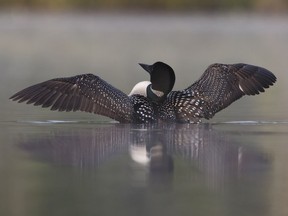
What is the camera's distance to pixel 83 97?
26.0ft

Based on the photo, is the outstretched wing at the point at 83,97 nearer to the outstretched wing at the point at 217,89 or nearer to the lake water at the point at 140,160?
the lake water at the point at 140,160

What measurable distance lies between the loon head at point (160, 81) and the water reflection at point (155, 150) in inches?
10.2

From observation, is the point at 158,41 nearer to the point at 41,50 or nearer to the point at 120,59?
the point at 41,50

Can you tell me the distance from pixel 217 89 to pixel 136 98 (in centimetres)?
72

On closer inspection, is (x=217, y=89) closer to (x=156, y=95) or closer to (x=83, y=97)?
(x=156, y=95)

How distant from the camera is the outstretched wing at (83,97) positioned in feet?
25.7

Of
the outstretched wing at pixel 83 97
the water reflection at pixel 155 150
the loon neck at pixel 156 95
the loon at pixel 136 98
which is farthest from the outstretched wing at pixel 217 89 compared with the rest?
the outstretched wing at pixel 83 97

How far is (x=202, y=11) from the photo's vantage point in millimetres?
32844

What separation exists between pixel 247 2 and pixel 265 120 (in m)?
24.8

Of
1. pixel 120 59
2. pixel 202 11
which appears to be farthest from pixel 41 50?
pixel 202 11

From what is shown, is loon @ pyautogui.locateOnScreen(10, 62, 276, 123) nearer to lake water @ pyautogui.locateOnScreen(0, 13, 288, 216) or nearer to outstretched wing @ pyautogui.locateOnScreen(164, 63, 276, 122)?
outstretched wing @ pyautogui.locateOnScreen(164, 63, 276, 122)

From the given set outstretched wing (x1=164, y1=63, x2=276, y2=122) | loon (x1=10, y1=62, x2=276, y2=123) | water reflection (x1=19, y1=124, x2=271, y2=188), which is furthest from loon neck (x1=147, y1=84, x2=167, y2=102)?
water reflection (x1=19, y1=124, x2=271, y2=188)

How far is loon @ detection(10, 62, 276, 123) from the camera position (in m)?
7.84

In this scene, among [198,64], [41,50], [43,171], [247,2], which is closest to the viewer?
[43,171]
